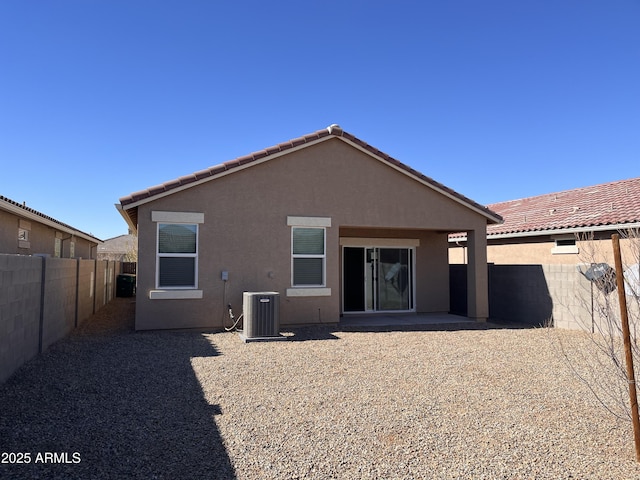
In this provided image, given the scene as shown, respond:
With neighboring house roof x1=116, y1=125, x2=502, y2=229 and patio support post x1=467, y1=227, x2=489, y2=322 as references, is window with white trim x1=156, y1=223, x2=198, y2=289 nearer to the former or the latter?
neighboring house roof x1=116, y1=125, x2=502, y2=229

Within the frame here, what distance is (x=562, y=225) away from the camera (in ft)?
49.9

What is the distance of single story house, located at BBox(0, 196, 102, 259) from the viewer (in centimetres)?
1317

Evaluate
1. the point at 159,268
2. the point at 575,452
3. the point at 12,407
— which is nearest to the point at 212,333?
the point at 159,268

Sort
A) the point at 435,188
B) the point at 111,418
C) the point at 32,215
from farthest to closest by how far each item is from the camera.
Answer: the point at 32,215
the point at 435,188
the point at 111,418

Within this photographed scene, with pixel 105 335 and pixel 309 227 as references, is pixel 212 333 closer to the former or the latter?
pixel 105 335

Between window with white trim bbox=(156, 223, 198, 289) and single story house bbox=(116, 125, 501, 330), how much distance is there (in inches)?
0.9

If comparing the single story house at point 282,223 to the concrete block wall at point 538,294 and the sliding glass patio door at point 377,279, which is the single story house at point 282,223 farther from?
the concrete block wall at point 538,294

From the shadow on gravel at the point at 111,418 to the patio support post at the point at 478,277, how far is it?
328 inches

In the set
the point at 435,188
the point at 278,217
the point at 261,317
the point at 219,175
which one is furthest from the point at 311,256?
the point at 435,188

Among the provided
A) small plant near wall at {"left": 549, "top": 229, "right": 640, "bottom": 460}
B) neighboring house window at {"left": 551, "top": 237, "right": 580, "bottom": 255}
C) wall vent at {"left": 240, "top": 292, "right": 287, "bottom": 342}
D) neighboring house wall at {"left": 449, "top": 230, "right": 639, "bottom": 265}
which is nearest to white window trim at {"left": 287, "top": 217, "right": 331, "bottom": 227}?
wall vent at {"left": 240, "top": 292, "right": 287, "bottom": 342}

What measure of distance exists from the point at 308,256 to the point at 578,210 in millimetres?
10729

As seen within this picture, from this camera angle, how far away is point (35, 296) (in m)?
8.11

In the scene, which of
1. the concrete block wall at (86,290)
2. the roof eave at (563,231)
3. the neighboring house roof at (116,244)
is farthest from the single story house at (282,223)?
the neighboring house roof at (116,244)

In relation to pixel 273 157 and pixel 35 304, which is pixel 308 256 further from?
pixel 35 304
